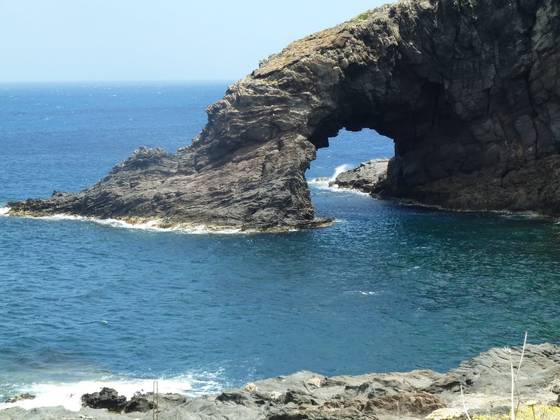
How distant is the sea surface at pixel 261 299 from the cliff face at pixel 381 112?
5.09m

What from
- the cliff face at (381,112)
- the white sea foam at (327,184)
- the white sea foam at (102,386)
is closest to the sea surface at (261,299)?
the white sea foam at (102,386)

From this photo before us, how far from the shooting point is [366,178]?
13050cm

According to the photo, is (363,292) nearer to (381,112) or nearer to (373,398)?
(373,398)

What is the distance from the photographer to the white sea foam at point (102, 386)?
4856 centimetres

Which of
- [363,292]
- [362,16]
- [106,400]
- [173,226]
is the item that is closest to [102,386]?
[106,400]

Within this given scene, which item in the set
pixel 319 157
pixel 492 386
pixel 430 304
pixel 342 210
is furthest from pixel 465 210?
pixel 319 157

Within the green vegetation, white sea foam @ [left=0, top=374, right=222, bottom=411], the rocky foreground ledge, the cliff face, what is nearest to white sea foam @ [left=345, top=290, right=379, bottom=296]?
white sea foam @ [left=0, top=374, right=222, bottom=411]

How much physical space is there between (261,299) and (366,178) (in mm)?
64261

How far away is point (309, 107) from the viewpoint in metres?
99.0

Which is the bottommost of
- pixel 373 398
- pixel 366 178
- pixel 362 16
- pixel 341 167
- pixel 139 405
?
pixel 139 405

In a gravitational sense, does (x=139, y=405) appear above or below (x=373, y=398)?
below

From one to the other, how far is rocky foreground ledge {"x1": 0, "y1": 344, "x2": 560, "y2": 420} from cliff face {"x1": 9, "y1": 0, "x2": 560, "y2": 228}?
163ft

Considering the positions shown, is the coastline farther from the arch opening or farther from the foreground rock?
the foreground rock

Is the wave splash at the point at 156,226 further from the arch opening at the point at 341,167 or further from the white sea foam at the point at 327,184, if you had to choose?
the white sea foam at the point at 327,184
